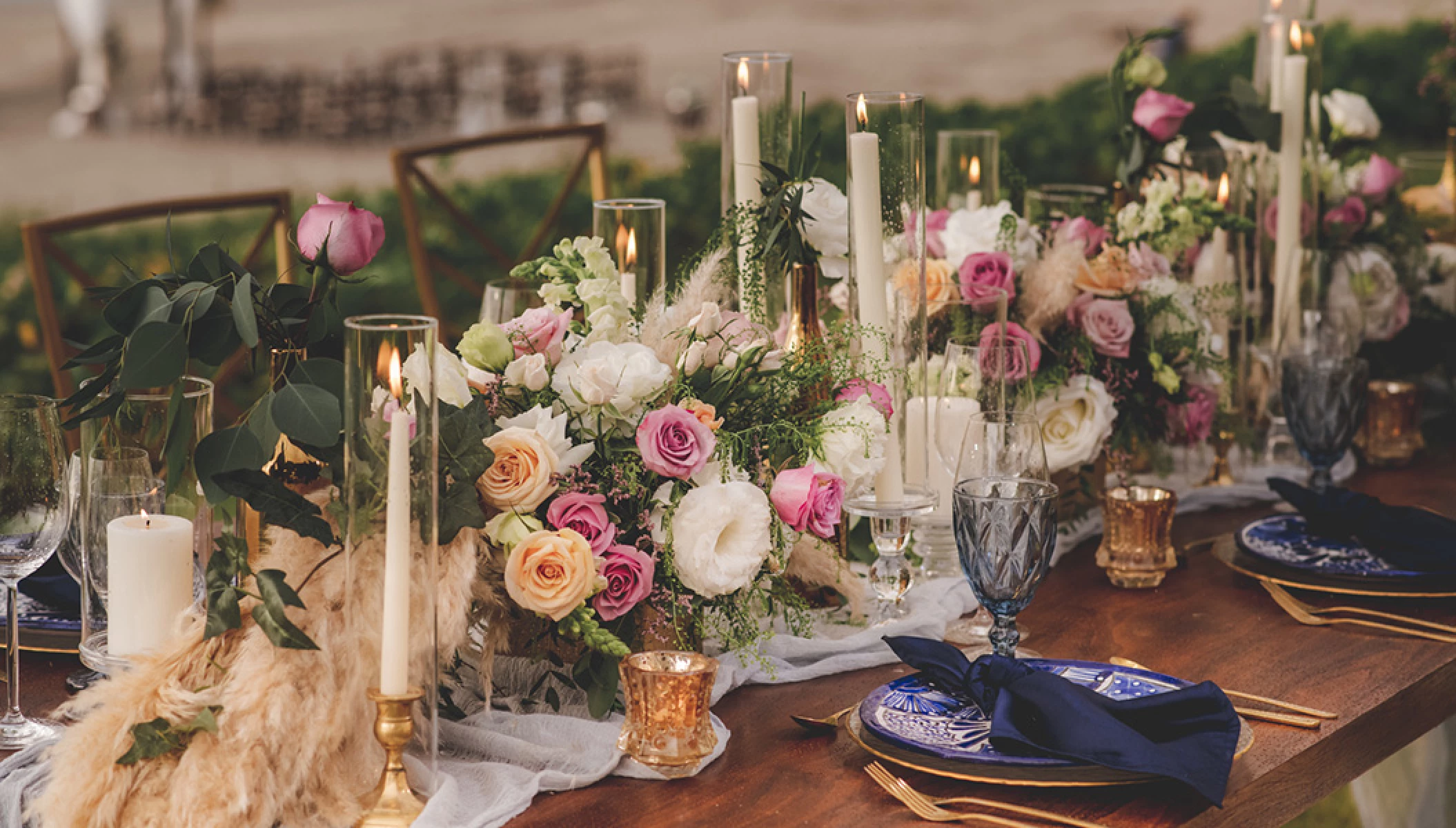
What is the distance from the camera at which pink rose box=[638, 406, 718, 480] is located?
1.23m

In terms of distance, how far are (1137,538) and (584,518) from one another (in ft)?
2.24

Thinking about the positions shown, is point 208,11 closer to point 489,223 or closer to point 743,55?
point 489,223

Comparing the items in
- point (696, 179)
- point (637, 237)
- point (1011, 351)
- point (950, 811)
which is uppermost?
point (696, 179)

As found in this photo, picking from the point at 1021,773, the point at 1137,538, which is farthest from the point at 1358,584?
the point at 1021,773

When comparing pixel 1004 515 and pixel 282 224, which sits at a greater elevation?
pixel 282 224

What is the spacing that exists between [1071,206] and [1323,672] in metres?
0.76

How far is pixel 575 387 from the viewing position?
1256 millimetres

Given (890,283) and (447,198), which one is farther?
(447,198)

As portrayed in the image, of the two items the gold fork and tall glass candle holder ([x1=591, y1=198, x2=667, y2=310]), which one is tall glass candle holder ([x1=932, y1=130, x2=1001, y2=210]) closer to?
tall glass candle holder ([x1=591, y1=198, x2=667, y2=310])

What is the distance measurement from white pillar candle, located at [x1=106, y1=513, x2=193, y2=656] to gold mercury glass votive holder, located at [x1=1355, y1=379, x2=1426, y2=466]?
1.54 m

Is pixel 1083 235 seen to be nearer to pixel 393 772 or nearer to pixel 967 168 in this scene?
pixel 967 168

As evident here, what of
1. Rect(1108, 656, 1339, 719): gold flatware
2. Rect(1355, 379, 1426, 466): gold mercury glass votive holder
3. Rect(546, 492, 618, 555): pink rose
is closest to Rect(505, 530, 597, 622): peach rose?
Rect(546, 492, 618, 555): pink rose

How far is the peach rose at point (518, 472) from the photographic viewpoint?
3.89 ft

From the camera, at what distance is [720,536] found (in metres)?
1.24
